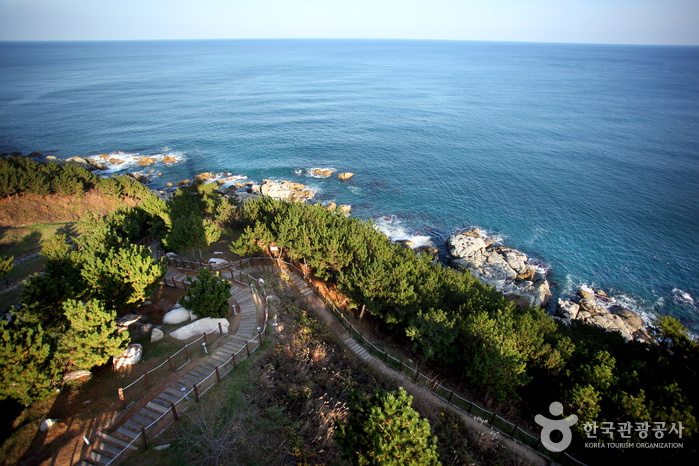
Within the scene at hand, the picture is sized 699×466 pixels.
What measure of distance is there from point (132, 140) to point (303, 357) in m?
99.6

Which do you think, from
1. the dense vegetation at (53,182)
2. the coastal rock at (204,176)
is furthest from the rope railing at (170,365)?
the coastal rock at (204,176)

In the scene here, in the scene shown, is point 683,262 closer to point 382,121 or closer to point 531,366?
point 531,366

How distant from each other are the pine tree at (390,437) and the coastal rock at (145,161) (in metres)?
86.2

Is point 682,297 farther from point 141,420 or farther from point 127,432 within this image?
point 127,432

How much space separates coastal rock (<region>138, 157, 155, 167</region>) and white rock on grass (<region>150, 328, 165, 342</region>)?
70898 mm

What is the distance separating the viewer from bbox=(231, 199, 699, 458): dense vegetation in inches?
811

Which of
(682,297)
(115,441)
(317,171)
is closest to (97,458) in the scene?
(115,441)

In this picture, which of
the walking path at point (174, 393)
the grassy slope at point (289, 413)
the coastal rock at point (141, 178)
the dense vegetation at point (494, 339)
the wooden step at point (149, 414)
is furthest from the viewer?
the coastal rock at point (141, 178)

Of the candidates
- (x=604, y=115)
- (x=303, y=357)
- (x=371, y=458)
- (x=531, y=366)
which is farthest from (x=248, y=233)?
(x=604, y=115)

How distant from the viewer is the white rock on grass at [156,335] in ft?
76.2

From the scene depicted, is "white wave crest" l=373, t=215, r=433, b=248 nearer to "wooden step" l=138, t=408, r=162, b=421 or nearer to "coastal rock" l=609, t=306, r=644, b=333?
"coastal rock" l=609, t=306, r=644, b=333

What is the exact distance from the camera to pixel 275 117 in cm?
11325

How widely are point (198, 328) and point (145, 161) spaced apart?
73490 millimetres

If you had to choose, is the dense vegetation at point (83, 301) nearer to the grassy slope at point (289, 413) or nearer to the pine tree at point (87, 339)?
the pine tree at point (87, 339)
